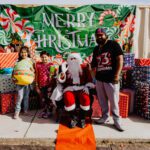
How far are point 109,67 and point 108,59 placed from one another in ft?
0.46

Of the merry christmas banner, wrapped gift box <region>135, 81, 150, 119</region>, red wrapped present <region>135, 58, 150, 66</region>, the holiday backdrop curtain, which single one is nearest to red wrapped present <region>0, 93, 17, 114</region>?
the merry christmas banner

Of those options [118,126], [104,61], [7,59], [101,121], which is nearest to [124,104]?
[101,121]

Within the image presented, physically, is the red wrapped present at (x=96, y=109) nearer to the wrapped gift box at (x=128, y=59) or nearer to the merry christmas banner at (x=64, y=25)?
the wrapped gift box at (x=128, y=59)

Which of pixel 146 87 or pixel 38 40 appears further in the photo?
pixel 38 40

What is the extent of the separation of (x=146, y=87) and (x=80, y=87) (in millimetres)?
1385

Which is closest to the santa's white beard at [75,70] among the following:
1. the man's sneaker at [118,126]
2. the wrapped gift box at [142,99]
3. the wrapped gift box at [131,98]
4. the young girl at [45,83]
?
the young girl at [45,83]

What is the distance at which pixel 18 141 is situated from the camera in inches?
181

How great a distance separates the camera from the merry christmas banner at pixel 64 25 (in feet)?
24.1

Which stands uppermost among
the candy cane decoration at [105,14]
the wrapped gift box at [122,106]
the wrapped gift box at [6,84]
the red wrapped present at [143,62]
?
the candy cane decoration at [105,14]

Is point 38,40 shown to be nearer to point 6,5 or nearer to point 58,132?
point 6,5

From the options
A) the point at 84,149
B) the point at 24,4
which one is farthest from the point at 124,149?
the point at 24,4

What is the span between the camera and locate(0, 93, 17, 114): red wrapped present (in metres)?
6.02

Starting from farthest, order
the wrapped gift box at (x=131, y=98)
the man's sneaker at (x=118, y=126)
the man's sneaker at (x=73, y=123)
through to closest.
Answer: the wrapped gift box at (x=131, y=98) < the man's sneaker at (x=73, y=123) < the man's sneaker at (x=118, y=126)

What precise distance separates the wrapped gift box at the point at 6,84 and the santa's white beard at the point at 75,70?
5.04 feet
